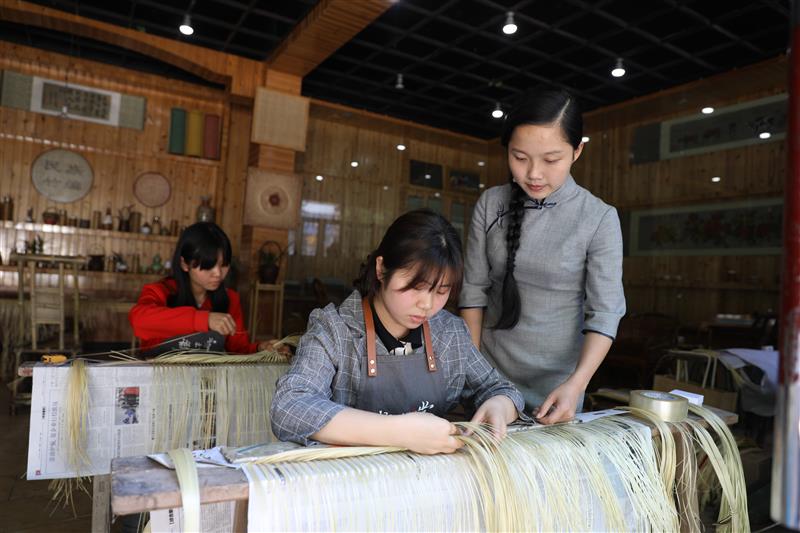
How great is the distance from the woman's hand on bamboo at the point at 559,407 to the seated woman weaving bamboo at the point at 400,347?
0.06m

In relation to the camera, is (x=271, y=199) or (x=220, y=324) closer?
(x=220, y=324)

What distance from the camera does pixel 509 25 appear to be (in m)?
4.91

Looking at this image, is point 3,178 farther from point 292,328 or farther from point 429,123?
point 429,123

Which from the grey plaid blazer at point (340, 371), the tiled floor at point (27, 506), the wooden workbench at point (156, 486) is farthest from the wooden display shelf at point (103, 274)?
the wooden workbench at point (156, 486)

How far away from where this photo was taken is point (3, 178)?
6246 mm

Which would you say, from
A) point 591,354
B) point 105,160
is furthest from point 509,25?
point 105,160

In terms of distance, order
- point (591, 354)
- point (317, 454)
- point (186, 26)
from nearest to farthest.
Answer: point (317, 454) < point (591, 354) < point (186, 26)

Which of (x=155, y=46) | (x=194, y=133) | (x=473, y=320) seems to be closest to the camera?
(x=473, y=320)

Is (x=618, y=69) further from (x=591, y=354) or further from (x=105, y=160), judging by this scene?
(x=105, y=160)

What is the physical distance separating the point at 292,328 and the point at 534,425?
5395 mm

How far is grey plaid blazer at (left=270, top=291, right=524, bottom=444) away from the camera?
904 millimetres

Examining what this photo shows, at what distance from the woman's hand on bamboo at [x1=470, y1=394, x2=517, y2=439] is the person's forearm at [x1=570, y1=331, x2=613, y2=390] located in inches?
7.1

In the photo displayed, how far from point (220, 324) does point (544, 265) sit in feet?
3.90

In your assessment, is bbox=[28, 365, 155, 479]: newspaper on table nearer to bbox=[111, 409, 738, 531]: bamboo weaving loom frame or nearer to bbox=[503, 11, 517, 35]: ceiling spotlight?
bbox=[111, 409, 738, 531]: bamboo weaving loom frame
